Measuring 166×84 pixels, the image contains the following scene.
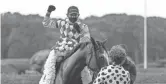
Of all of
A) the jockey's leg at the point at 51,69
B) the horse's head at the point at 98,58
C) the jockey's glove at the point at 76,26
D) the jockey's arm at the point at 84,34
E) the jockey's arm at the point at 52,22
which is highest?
the jockey's arm at the point at 52,22

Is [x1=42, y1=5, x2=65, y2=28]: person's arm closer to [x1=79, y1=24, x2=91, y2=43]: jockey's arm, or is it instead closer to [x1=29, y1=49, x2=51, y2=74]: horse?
[x1=79, y1=24, x2=91, y2=43]: jockey's arm

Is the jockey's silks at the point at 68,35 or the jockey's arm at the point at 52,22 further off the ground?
the jockey's arm at the point at 52,22

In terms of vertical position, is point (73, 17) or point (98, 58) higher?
point (73, 17)

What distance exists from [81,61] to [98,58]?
523mm

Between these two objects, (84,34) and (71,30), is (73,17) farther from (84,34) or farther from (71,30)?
(84,34)

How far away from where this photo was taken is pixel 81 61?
770cm

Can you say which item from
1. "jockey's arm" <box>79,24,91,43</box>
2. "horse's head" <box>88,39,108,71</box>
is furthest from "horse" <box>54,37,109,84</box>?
"jockey's arm" <box>79,24,91,43</box>

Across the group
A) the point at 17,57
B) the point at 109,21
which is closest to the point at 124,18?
the point at 109,21

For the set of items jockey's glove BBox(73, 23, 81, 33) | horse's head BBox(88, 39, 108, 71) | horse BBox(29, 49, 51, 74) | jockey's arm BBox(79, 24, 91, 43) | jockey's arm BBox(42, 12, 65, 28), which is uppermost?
jockey's arm BBox(42, 12, 65, 28)

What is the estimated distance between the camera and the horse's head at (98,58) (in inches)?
283

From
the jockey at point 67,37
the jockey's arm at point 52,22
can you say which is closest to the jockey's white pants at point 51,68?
the jockey at point 67,37

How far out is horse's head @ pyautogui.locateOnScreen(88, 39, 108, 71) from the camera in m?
7.20

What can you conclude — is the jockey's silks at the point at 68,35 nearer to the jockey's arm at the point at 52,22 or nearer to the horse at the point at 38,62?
the jockey's arm at the point at 52,22

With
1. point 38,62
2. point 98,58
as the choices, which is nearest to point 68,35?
point 98,58
